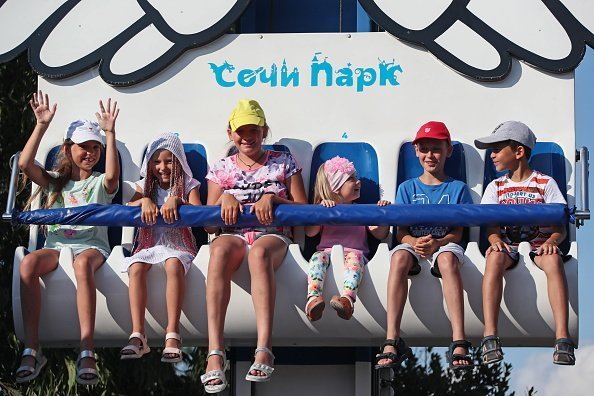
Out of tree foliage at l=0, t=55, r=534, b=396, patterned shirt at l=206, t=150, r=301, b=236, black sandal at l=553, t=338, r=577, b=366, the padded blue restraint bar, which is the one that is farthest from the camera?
tree foliage at l=0, t=55, r=534, b=396

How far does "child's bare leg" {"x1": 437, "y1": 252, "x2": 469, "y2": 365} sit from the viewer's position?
6.78 m

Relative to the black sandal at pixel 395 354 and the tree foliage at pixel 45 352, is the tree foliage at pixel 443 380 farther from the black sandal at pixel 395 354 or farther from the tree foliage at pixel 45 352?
the black sandal at pixel 395 354

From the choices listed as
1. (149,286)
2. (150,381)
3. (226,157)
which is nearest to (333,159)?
(226,157)

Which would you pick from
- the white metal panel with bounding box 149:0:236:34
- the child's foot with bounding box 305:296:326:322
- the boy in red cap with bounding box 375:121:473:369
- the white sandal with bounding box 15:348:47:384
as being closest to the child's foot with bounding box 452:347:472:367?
the boy in red cap with bounding box 375:121:473:369

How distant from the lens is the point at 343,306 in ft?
22.1

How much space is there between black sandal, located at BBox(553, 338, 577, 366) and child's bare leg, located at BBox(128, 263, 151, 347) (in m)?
1.96

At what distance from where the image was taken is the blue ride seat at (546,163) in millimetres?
7504

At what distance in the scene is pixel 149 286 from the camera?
7.06 metres

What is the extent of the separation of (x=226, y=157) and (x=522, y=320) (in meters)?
1.77

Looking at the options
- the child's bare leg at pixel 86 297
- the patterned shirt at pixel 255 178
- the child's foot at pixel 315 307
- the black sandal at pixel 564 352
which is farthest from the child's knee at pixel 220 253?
the black sandal at pixel 564 352

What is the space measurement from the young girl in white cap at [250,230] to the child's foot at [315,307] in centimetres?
17

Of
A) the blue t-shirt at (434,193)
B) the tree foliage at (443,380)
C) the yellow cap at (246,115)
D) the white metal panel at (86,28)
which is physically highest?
the white metal panel at (86,28)

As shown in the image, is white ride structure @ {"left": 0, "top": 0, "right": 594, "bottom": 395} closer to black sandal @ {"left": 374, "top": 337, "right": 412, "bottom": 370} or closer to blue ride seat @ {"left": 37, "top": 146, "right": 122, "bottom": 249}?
blue ride seat @ {"left": 37, "top": 146, "right": 122, "bottom": 249}

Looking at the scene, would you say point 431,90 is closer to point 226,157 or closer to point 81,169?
point 226,157
